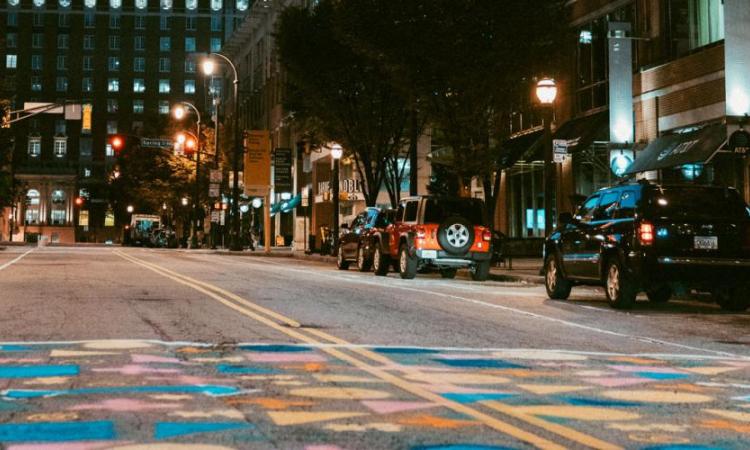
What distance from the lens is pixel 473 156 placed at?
27.2 m

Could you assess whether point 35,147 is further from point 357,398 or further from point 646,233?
point 357,398

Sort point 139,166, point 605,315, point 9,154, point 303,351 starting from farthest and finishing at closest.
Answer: point 139,166
point 9,154
point 605,315
point 303,351

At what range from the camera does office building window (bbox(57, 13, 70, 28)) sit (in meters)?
134

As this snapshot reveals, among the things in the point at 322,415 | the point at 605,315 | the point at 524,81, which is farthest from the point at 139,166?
the point at 322,415

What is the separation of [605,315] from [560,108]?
71.6 ft

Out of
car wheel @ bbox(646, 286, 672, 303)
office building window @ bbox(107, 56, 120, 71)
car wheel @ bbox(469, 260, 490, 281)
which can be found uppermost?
office building window @ bbox(107, 56, 120, 71)

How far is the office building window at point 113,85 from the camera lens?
134500 mm

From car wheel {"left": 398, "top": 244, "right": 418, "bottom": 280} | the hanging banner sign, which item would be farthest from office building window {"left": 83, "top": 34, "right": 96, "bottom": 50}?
car wheel {"left": 398, "top": 244, "right": 418, "bottom": 280}

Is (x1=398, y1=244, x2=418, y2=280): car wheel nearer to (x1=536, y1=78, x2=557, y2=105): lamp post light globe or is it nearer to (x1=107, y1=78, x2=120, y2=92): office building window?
(x1=536, y1=78, x2=557, y2=105): lamp post light globe

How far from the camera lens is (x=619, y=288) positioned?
14.8m

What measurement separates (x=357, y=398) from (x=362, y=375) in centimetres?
102

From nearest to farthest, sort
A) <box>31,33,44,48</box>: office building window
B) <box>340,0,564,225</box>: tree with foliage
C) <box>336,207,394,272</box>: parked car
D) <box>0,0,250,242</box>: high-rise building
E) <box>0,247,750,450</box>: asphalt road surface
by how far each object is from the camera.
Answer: <box>0,247,750,450</box>: asphalt road surface < <box>336,207,394,272</box>: parked car < <box>340,0,564,225</box>: tree with foliage < <box>0,0,250,242</box>: high-rise building < <box>31,33,44,48</box>: office building window

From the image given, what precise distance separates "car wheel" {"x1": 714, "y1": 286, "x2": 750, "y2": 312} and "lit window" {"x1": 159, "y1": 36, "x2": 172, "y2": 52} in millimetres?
126792

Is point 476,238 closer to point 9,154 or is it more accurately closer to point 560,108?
point 560,108
